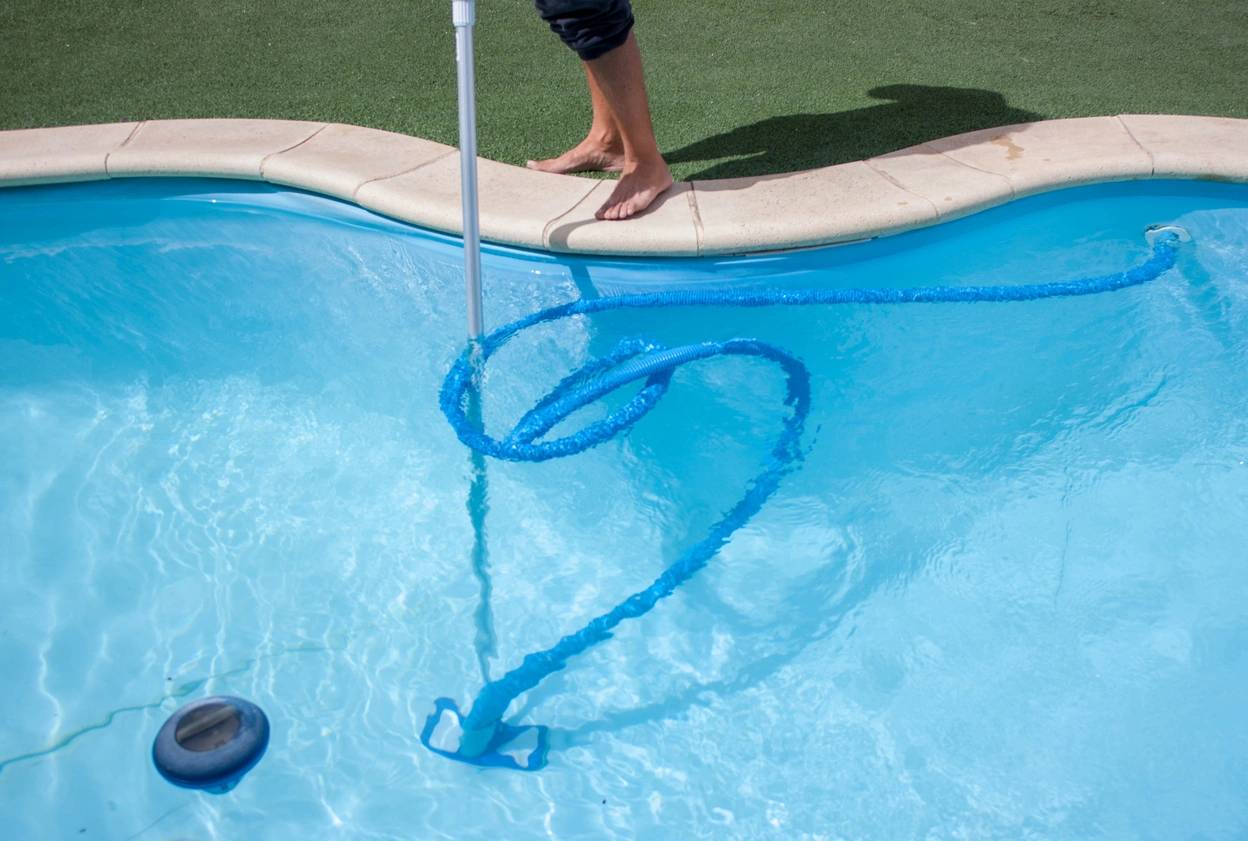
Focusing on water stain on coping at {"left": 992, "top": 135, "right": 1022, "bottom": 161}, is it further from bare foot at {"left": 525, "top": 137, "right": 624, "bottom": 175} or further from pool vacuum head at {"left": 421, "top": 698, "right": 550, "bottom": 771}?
pool vacuum head at {"left": 421, "top": 698, "right": 550, "bottom": 771}

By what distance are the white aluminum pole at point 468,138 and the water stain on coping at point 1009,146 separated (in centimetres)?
241

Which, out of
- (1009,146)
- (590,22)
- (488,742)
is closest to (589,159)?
(590,22)

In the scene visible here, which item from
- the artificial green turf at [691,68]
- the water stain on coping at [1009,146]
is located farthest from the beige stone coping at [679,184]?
the artificial green turf at [691,68]

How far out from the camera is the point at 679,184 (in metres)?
4.21

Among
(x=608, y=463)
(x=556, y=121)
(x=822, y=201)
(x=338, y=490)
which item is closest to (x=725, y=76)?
(x=556, y=121)

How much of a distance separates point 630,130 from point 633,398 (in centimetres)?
109

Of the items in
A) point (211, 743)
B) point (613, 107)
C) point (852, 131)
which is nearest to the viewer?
point (211, 743)

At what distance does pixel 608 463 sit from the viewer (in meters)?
3.33

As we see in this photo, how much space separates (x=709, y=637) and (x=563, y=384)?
3.55 feet

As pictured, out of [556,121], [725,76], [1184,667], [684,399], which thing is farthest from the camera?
[725,76]

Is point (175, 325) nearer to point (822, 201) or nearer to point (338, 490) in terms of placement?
point (338, 490)

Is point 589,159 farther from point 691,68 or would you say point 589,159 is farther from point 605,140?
point 691,68

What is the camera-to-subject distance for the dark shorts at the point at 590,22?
3.59 metres

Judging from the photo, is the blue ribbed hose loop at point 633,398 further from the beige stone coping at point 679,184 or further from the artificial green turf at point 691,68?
the artificial green turf at point 691,68
